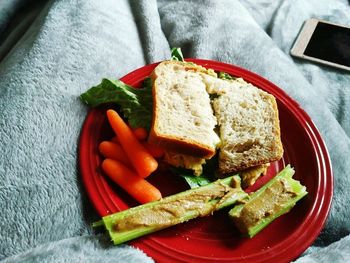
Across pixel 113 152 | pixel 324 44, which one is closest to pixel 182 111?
pixel 113 152

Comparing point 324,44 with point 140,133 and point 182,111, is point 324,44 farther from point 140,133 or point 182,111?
point 140,133

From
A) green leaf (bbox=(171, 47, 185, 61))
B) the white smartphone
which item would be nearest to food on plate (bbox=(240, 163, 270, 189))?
green leaf (bbox=(171, 47, 185, 61))

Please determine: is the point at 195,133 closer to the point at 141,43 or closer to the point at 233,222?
the point at 233,222

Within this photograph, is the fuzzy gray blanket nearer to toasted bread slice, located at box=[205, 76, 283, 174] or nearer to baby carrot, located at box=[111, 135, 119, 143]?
baby carrot, located at box=[111, 135, 119, 143]

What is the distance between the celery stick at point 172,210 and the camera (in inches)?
29.5

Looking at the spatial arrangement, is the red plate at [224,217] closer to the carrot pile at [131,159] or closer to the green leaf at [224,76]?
the carrot pile at [131,159]

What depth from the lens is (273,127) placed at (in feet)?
3.06

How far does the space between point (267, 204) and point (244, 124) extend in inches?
7.1

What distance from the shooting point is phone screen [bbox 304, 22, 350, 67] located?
123cm

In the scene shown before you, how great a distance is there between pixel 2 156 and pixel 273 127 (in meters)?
0.54

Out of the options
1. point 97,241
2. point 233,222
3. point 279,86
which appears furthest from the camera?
point 279,86

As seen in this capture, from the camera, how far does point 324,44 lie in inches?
49.6

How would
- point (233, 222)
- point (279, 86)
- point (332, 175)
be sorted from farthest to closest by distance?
point (279, 86) → point (332, 175) → point (233, 222)

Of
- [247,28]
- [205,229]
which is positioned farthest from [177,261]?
[247,28]
